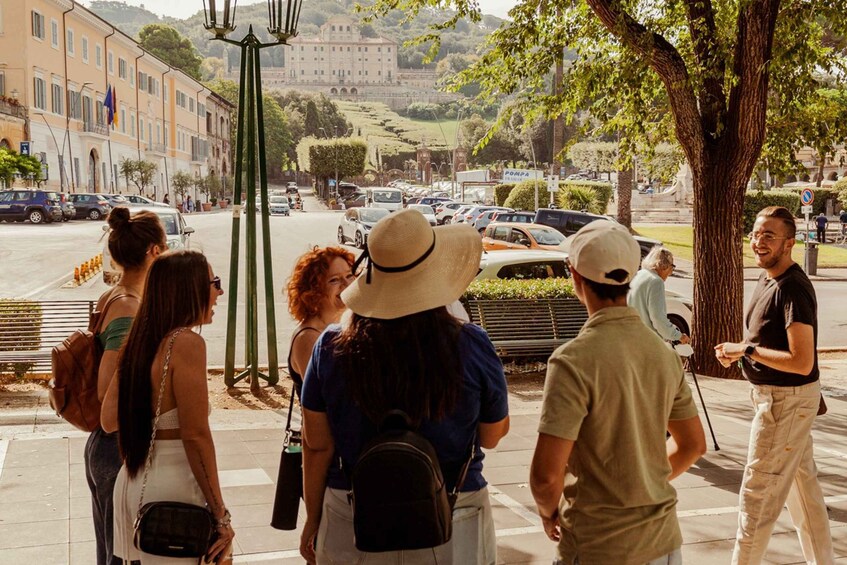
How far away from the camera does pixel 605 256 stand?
2.78 meters

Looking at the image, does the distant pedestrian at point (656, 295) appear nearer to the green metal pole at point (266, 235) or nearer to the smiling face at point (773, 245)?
the smiling face at point (773, 245)

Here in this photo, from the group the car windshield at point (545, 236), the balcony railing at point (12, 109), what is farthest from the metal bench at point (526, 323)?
the balcony railing at point (12, 109)

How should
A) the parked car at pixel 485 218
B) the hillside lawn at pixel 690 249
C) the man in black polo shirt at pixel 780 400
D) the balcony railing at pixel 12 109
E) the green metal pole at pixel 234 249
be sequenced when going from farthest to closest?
the balcony railing at pixel 12 109 → the parked car at pixel 485 218 → the hillside lawn at pixel 690 249 → the green metal pole at pixel 234 249 → the man in black polo shirt at pixel 780 400

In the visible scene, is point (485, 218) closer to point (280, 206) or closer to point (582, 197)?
point (582, 197)

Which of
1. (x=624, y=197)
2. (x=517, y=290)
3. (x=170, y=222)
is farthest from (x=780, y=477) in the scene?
(x=624, y=197)

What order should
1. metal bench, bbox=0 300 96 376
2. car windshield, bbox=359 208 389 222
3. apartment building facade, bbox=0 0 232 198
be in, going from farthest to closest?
apartment building facade, bbox=0 0 232 198 < car windshield, bbox=359 208 389 222 < metal bench, bbox=0 300 96 376

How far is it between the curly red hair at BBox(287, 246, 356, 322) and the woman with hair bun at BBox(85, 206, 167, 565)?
23.4 inches

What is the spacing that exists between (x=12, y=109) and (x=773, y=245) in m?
48.8

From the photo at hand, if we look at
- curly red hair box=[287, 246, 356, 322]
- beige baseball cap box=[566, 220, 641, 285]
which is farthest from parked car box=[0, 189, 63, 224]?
beige baseball cap box=[566, 220, 641, 285]

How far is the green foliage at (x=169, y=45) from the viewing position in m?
103

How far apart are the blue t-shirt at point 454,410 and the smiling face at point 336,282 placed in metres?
1.21

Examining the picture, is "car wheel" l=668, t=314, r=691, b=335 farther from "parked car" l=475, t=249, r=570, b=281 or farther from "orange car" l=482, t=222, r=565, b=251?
"orange car" l=482, t=222, r=565, b=251

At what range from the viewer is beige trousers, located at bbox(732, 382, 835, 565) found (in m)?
4.35

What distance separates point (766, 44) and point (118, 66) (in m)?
59.0
